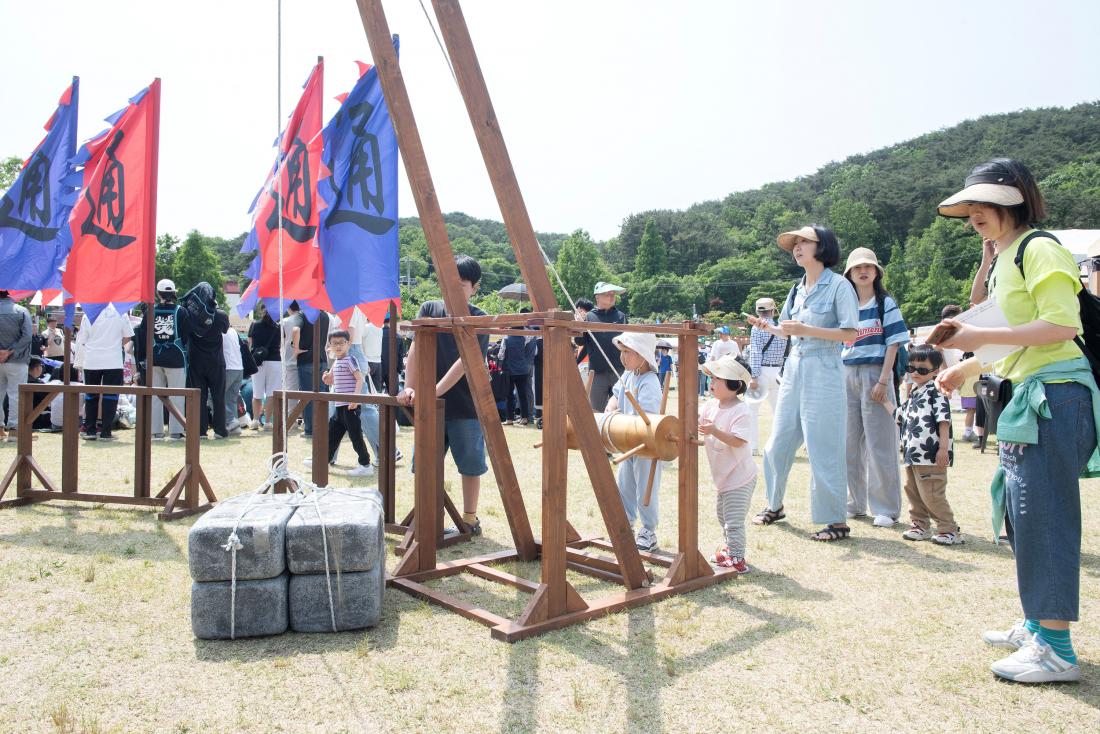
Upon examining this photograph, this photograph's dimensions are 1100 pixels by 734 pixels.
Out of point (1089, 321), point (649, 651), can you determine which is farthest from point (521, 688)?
point (1089, 321)

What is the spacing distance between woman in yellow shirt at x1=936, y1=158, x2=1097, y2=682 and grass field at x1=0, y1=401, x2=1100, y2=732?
0.28 metres

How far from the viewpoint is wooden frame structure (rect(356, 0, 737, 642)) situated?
11.4 feet

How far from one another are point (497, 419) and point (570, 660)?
138 cm

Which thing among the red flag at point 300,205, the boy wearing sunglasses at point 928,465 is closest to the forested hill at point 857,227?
the boy wearing sunglasses at point 928,465

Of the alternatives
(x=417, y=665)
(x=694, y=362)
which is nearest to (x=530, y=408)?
(x=694, y=362)

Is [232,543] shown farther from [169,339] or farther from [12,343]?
[12,343]

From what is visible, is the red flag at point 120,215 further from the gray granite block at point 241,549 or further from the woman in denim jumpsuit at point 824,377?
the woman in denim jumpsuit at point 824,377

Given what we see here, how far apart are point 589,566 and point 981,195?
2859mm

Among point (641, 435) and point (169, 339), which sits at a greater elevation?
point (169, 339)

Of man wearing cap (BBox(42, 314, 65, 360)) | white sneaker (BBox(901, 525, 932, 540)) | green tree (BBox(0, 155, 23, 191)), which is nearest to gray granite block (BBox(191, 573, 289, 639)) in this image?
white sneaker (BBox(901, 525, 932, 540))

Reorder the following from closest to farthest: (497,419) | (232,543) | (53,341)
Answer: (232,543) → (497,419) → (53,341)

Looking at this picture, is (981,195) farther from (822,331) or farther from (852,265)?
(852,265)

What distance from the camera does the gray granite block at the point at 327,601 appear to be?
3455mm

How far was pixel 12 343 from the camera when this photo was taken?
9.77 meters
